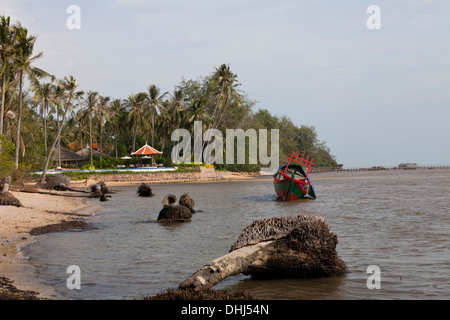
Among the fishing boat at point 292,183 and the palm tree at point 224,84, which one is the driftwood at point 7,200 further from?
the palm tree at point 224,84

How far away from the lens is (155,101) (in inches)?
3000

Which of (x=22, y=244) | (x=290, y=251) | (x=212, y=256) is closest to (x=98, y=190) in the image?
(x=22, y=244)

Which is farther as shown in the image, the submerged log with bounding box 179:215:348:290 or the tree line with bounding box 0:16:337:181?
the tree line with bounding box 0:16:337:181

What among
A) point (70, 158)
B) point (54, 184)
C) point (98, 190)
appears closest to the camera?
point (98, 190)

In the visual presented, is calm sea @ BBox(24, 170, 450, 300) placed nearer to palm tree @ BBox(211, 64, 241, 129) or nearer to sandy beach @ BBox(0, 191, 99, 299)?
sandy beach @ BBox(0, 191, 99, 299)

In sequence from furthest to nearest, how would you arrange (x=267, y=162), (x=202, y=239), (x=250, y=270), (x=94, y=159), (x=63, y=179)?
(x=267, y=162), (x=94, y=159), (x=63, y=179), (x=202, y=239), (x=250, y=270)

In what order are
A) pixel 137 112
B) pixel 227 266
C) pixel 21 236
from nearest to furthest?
pixel 227 266
pixel 21 236
pixel 137 112

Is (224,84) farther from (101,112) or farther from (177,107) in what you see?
(101,112)


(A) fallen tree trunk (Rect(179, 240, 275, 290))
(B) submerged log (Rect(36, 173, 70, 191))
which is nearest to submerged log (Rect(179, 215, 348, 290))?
(A) fallen tree trunk (Rect(179, 240, 275, 290))

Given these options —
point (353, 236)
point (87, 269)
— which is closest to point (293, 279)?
point (87, 269)

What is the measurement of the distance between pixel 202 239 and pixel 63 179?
2698 centimetres

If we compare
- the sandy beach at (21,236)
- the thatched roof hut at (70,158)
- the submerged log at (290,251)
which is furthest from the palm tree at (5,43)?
the thatched roof hut at (70,158)
